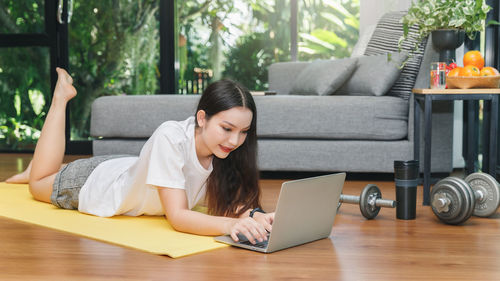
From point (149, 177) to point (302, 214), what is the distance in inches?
19.8

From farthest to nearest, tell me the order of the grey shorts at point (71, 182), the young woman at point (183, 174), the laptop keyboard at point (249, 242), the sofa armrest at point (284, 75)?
1. the sofa armrest at point (284, 75)
2. the grey shorts at point (71, 182)
3. the young woman at point (183, 174)
4. the laptop keyboard at point (249, 242)

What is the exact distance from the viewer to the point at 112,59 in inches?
215

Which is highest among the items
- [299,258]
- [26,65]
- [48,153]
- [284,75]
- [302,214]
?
[26,65]

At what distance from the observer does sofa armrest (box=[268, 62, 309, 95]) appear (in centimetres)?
436

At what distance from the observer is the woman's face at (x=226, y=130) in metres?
1.97

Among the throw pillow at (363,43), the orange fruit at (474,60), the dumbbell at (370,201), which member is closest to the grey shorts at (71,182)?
the dumbbell at (370,201)

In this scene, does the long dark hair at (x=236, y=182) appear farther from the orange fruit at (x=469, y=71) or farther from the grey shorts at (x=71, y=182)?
the orange fruit at (x=469, y=71)

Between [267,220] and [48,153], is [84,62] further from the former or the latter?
[267,220]

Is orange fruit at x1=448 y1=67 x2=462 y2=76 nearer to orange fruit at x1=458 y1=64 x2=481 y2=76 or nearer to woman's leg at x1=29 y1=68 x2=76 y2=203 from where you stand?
orange fruit at x1=458 y1=64 x2=481 y2=76

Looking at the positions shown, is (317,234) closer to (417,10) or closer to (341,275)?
(341,275)

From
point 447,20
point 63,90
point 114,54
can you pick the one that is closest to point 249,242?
point 63,90

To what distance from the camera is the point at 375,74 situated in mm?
3436

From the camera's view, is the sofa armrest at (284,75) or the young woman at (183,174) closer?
the young woman at (183,174)

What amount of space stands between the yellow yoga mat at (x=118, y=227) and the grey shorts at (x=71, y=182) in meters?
0.04
